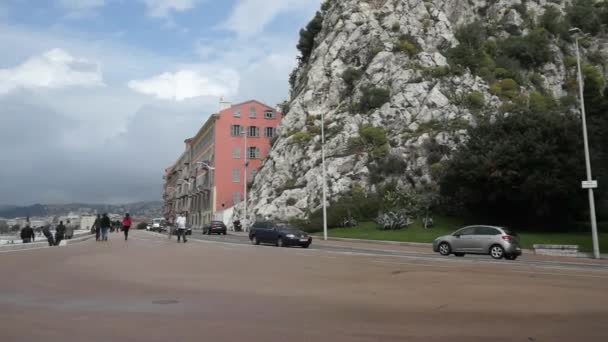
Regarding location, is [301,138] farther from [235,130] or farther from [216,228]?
[235,130]

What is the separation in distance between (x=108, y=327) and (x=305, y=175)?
170 ft

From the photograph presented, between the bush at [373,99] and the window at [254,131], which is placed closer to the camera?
the bush at [373,99]

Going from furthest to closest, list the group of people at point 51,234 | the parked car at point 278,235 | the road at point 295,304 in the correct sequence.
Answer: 1. the parked car at point 278,235
2. the group of people at point 51,234
3. the road at point 295,304

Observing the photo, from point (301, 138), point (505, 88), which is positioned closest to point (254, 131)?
point (301, 138)

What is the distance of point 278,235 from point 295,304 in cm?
2338

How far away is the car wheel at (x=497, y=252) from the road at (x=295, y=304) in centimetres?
874

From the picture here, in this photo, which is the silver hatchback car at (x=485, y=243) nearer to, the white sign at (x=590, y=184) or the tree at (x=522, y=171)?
the white sign at (x=590, y=184)

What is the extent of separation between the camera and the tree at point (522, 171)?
127 ft

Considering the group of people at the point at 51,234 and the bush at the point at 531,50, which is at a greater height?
the bush at the point at 531,50

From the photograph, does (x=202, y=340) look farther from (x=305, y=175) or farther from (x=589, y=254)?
(x=305, y=175)

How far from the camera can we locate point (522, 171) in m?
39.6

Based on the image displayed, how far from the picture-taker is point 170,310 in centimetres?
886

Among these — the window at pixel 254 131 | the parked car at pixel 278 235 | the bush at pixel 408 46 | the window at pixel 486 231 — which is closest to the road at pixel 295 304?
the window at pixel 486 231

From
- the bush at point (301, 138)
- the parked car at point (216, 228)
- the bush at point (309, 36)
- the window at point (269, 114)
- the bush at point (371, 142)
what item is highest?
the bush at point (309, 36)
